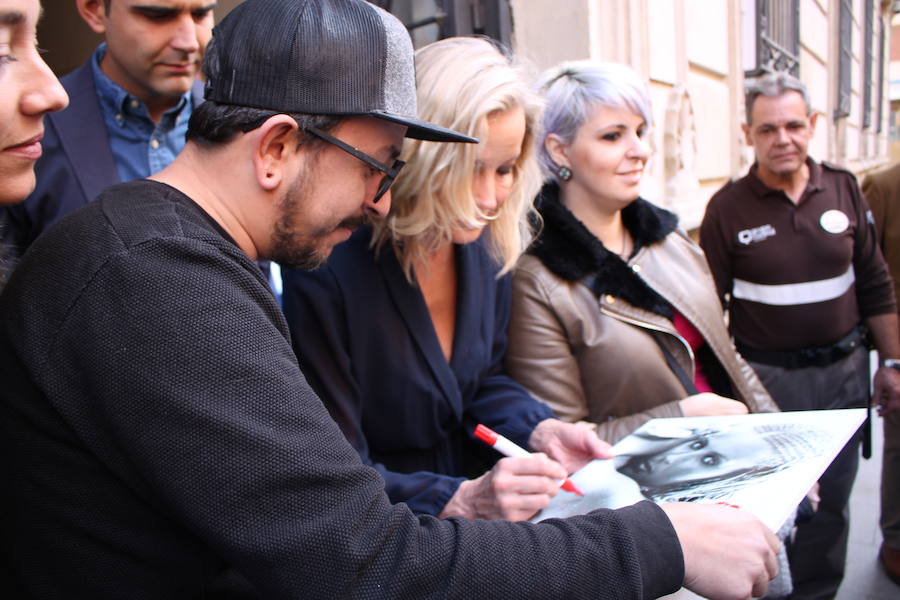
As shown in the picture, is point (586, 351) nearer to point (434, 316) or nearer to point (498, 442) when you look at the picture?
point (434, 316)

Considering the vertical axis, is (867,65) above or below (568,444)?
above

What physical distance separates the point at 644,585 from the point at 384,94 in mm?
794

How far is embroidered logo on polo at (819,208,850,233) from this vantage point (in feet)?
9.82

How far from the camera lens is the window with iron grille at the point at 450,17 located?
3088 millimetres

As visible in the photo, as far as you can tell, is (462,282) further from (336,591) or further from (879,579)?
(879,579)

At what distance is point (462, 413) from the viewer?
1.67m

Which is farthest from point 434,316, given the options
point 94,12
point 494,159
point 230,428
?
point 94,12

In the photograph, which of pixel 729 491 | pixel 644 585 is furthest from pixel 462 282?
pixel 644 585

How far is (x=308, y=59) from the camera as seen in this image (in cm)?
99

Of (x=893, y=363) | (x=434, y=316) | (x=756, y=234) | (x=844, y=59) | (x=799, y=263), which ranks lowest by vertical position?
(x=893, y=363)

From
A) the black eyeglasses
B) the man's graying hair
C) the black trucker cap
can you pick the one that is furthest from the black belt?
the black trucker cap

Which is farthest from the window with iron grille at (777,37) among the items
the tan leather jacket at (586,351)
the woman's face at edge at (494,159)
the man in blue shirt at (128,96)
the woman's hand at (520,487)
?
the woman's hand at (520,487)

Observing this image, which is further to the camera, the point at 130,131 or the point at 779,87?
the point at 779,87

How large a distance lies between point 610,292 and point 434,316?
0.54 metres
